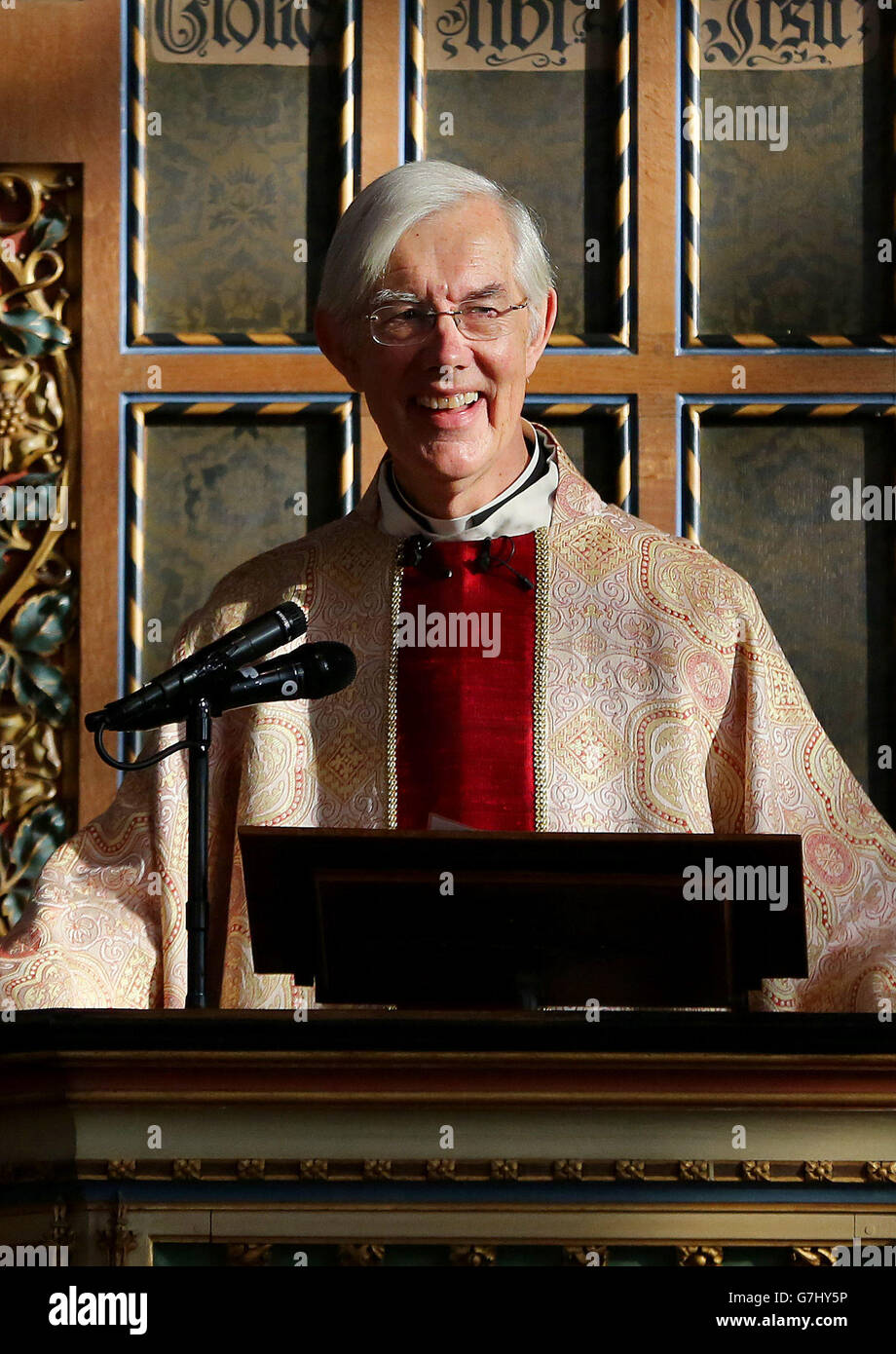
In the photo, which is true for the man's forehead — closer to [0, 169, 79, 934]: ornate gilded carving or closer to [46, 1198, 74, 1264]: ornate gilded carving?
[0, 169, 79, 934]: ornate gilded carving

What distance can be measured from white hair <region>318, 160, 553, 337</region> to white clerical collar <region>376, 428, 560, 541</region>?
23 cm

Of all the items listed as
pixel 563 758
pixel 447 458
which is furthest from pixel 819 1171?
pixel 447 458

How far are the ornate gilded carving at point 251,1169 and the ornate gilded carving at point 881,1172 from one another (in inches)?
24.7

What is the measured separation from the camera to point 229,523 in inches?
189

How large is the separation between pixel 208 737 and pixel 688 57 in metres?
2.36

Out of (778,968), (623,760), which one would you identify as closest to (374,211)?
(623,760)

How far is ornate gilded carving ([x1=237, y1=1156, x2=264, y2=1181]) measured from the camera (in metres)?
2.55

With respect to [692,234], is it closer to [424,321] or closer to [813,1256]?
[424,321]

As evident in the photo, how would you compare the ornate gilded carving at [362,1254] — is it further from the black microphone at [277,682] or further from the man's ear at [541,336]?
the man's ear at [541,336]

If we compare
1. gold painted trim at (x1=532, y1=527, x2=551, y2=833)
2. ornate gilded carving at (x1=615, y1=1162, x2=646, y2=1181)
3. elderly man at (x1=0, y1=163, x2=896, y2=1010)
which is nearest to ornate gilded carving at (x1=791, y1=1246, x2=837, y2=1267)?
ornate gilded carving at (x1=615, y1=1162, x2=646, y2=1181)

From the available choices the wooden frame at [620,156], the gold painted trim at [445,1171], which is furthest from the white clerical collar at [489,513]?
the gold painted trim at [445,1171]

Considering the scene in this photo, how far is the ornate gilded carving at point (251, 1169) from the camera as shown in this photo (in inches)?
100

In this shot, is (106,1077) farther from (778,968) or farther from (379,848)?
(778,968)

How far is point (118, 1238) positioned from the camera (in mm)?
2525
